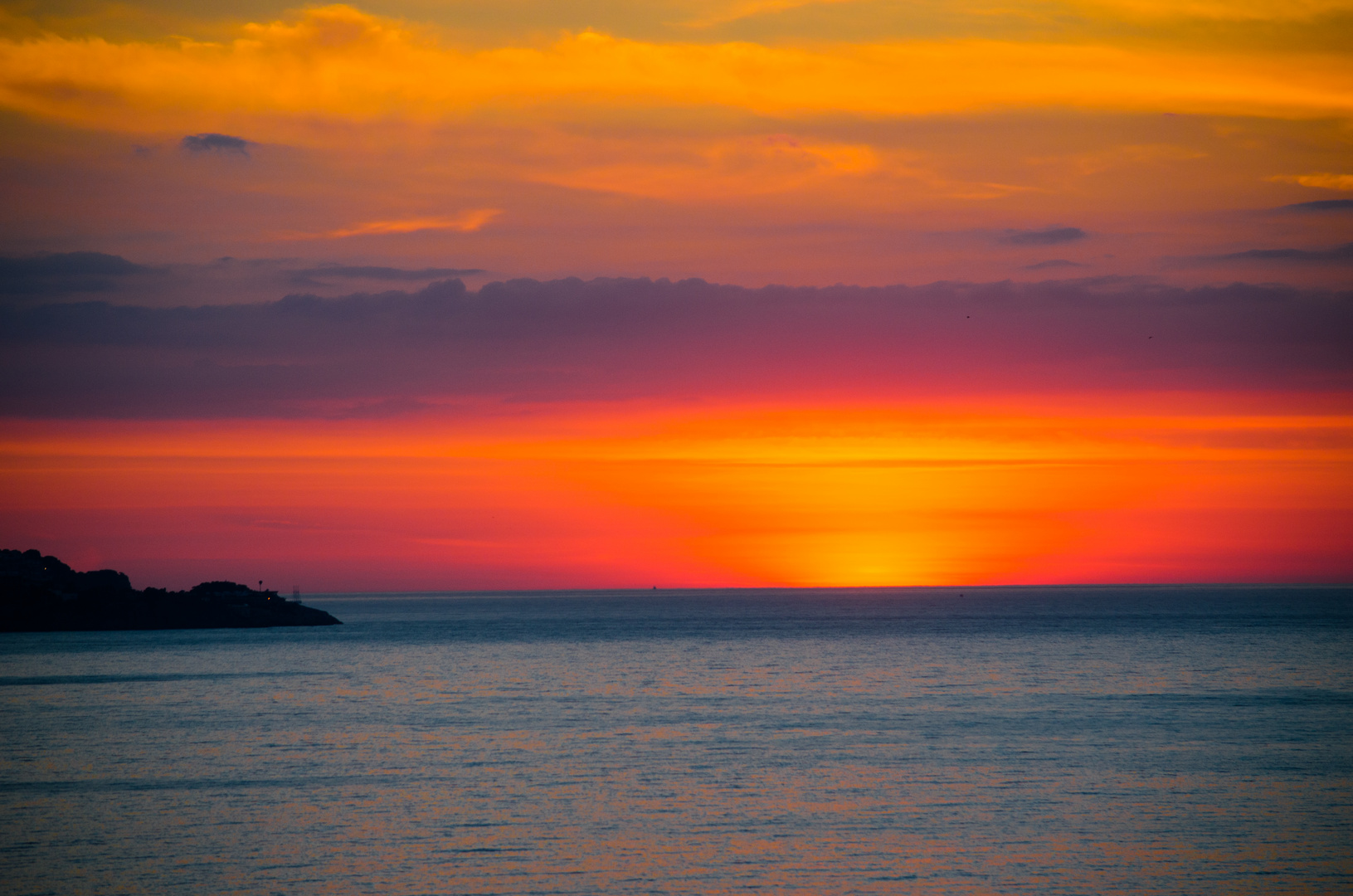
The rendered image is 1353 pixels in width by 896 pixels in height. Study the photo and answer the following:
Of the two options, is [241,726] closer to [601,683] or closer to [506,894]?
[601,683]

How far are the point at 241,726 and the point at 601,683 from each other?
1251 inches

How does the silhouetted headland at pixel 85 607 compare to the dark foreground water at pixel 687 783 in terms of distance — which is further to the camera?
the silhouetted headland at pixel 85 607

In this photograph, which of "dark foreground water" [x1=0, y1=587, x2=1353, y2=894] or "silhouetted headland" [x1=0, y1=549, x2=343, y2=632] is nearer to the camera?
"dark foreground water" [x1=0, y1=587, x2=1353, y2=894]

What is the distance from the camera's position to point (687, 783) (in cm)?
4612

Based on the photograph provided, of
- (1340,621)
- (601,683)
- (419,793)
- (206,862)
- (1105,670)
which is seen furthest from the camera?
(1340,621)

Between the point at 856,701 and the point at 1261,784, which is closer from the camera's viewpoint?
the point at 1261,784

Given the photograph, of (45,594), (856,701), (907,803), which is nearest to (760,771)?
(907,803)

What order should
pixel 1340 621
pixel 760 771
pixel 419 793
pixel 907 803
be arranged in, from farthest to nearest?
1. pixel 1340 621
2. pixel 760 771
3. pixel 419 793
4. pixel 907 803

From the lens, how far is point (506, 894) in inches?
1229

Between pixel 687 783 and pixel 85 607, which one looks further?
pixel 85 607

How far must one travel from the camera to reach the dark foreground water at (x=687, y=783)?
3350cm

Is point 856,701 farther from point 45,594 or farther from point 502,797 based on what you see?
point 45,594

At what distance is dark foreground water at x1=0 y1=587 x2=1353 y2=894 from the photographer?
33500 mm

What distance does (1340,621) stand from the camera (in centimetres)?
19962
